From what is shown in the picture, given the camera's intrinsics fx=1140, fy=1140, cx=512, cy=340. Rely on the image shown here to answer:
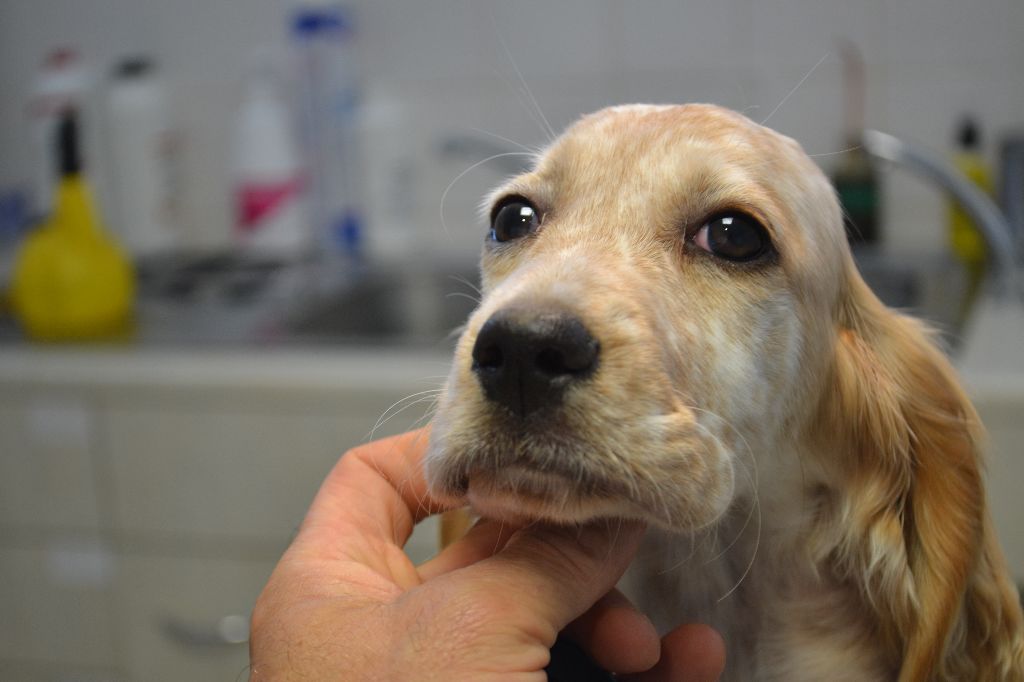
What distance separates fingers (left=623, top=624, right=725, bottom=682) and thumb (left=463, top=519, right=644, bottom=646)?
7cm

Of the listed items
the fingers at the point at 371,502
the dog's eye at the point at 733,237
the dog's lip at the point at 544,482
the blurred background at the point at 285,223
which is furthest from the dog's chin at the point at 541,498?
the blurred background at the point at 285,223

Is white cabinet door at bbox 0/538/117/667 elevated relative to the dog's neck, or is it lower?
lower

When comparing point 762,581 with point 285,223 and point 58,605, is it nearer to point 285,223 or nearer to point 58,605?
point 58,605

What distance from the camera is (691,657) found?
0.69m

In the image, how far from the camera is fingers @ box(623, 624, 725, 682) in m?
0.69

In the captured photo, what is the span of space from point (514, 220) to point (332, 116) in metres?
1.40

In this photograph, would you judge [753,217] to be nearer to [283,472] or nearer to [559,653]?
[559,653]

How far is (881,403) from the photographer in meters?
0.80

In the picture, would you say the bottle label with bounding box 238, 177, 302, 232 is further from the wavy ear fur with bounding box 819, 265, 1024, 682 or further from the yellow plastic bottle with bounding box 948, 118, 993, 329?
the wavy ear fur with bounding box 819, 265, 1024, 682

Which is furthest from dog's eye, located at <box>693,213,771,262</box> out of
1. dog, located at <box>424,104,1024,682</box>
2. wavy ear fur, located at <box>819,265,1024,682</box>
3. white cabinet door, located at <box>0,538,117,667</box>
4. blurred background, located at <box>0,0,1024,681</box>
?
white cabinet door, located at <box>0,538,117,667</box>

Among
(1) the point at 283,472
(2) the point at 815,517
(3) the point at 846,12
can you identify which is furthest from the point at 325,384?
(3) the point at 846,12

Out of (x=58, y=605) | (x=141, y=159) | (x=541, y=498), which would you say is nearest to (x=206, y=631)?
(x=58, y=605)

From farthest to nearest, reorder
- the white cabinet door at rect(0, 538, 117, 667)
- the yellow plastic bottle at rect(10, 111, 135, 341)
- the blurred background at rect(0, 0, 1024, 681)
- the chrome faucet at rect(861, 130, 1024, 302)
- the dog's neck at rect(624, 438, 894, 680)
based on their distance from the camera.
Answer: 1. the yellow plastic bottle at rect(10, 111, 135, 341)
2. the white cabinet door at rect(0, 538, 117, 667)
3. the blurred background at rect(0, 0, 1024, 681)
4. the chrome faucet at rect(861, 130, 1024, 302)
5. the dog's neck at rect(624, 438, 894, 680)

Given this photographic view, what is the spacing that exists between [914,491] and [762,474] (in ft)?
0.38
